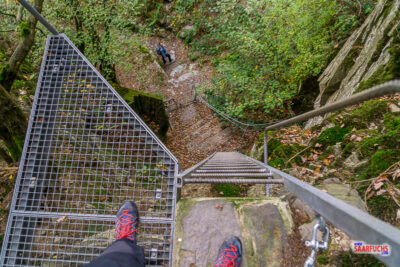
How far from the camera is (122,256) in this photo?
1.83m

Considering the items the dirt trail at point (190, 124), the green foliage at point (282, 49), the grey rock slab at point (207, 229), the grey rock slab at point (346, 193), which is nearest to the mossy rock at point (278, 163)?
A: the grey rock slab at point (346, 193)

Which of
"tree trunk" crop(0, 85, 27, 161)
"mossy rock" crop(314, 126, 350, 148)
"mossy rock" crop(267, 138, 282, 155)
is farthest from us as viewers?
"mossy rock" crop(267, 138, 282, 155)

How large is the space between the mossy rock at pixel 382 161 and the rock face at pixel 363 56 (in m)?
2.42

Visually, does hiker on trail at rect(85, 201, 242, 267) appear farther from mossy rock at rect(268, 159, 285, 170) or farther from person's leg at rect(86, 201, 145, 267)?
mossy rock at rect(268, 159, 285, 170)

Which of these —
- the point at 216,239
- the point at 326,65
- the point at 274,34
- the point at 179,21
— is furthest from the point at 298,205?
the point at 179,21

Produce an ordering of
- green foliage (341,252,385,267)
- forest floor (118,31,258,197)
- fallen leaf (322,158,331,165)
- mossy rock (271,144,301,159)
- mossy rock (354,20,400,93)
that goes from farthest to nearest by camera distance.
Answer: forest floor (118,31,258,197), mossy rock (271,144,301,159), mossy rock (354,20,400,93), fallen leaf (322,158,331,165), green foliage (341,252,385,267)

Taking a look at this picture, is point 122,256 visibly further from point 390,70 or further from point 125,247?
point 390,70

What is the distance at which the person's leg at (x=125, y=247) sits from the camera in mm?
1733

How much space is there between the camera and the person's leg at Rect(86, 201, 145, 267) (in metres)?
1.73

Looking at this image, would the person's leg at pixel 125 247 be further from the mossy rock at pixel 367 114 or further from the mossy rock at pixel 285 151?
the mossy rock at pixel 367 114

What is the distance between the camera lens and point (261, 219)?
6.45 feet

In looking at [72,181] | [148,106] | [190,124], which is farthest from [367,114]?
[190,124]

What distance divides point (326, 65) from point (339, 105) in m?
5.93

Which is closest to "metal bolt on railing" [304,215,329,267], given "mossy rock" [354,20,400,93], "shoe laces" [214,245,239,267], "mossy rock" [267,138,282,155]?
"shoe laces" [214,245,239,267]
